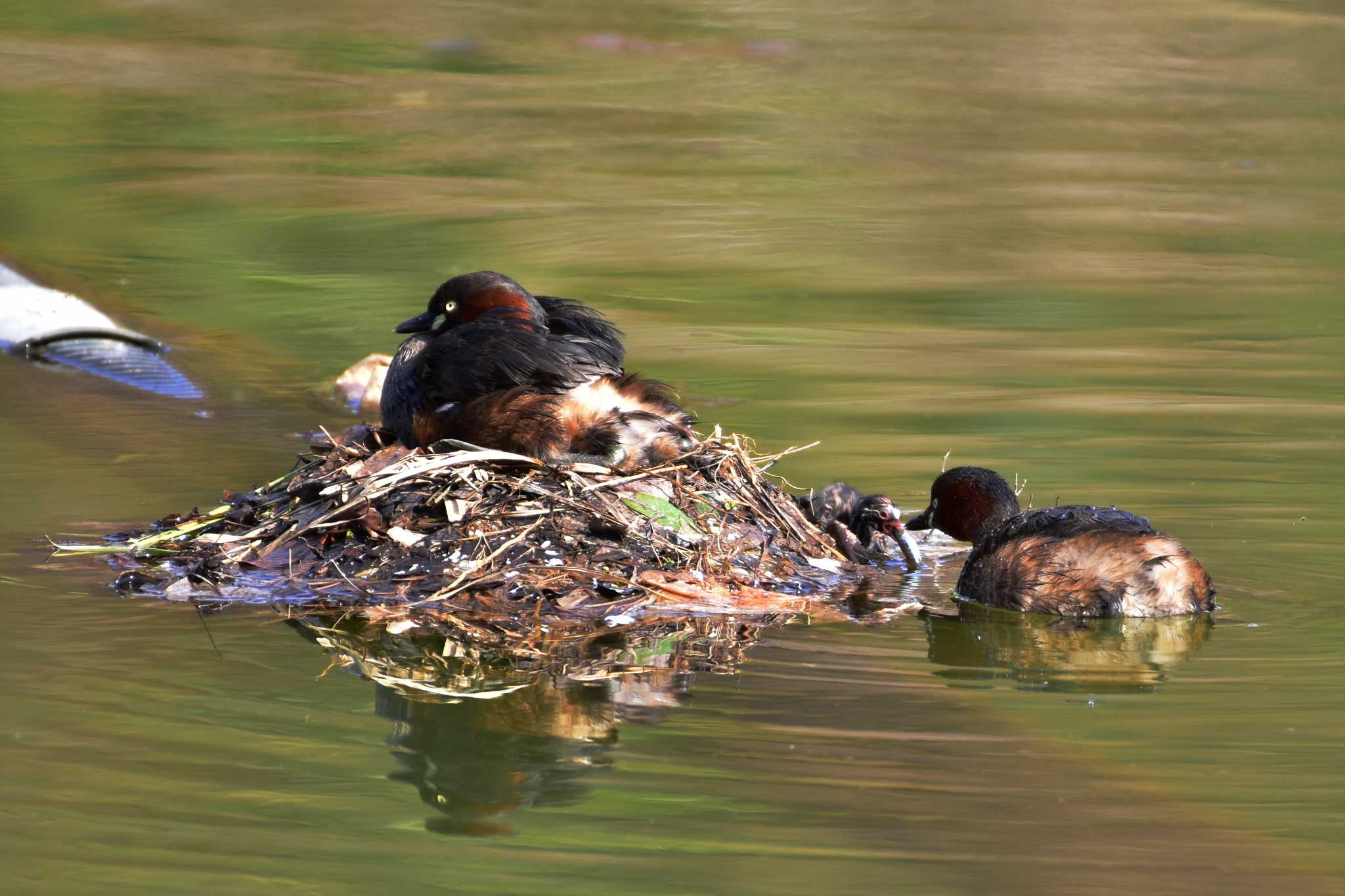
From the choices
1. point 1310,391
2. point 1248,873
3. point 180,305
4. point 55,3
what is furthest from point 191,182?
point 1248,873

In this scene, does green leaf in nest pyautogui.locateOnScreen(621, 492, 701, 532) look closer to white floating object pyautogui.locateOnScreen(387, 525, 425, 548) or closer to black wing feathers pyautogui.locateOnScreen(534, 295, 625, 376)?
black wing feathers pyautogui.locateOnScreen(534, 295, 625, 376)

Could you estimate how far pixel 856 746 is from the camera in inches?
205

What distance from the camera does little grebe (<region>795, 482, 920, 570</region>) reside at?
24.8 feet

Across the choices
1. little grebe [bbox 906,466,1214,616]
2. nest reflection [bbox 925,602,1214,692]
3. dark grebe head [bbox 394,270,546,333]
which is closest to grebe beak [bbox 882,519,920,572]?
little grebe [bbox 906,466,1214,616]

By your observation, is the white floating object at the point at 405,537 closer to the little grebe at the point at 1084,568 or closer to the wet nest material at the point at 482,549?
the wet nest material at the point at 482,549

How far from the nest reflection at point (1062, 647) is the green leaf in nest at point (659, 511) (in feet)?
2.97

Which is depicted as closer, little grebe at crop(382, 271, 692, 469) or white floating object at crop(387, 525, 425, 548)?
white floating object at crop(387, 525, 425, 548)

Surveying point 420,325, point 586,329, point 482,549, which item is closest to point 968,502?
point 586,329

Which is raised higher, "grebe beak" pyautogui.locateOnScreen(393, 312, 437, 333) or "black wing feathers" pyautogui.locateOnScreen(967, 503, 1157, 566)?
"grebe beak" pyautogui.locateOnScreen(393, 312, 437, 333)

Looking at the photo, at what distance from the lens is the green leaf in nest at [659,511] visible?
6.86m

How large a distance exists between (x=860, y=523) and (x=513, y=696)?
2.30 m

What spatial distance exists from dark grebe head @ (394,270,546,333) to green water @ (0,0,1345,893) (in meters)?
1.50

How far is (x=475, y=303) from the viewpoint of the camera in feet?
24.7

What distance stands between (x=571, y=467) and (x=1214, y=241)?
889 cm
